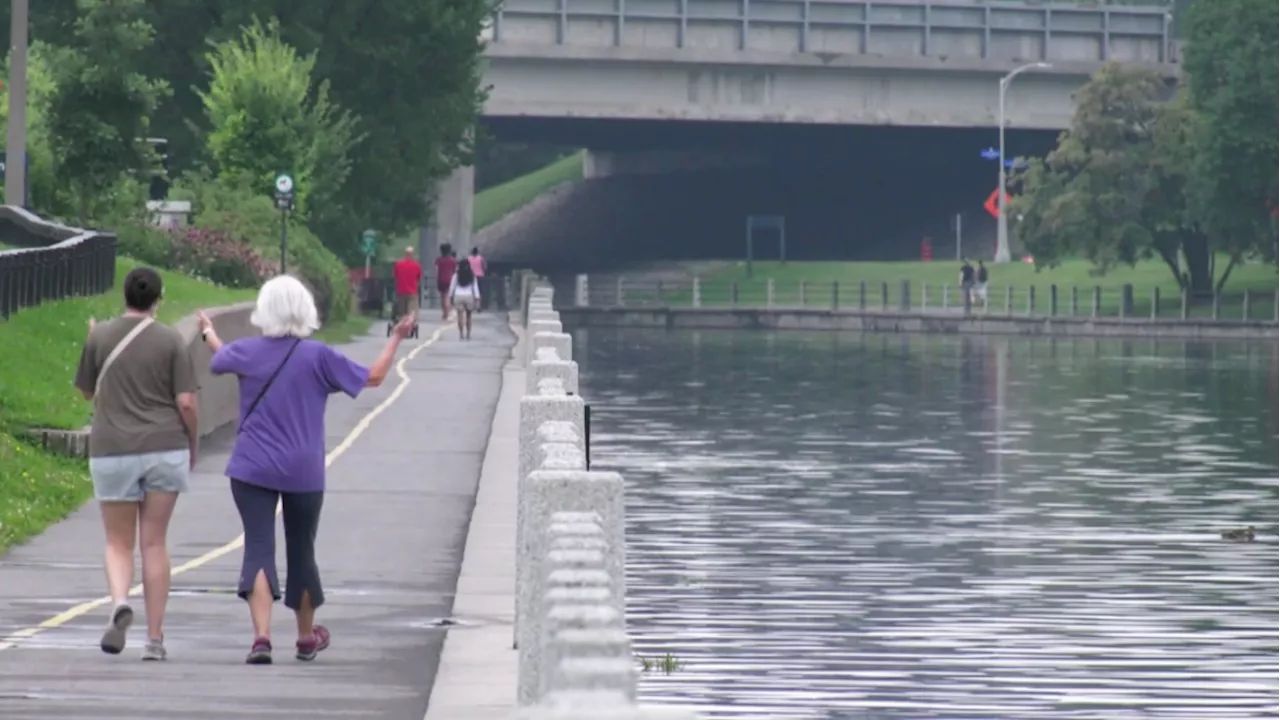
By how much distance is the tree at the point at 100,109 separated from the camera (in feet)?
136

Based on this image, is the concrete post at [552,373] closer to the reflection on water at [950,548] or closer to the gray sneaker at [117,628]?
the reflection on water at [950,548]

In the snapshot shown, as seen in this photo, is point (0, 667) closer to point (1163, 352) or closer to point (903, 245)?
point (1163, 352)

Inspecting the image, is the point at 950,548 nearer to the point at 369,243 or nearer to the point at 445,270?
the point at 445,270

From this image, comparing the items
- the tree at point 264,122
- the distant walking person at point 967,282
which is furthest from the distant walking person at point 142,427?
the distant walking person at point 967,282

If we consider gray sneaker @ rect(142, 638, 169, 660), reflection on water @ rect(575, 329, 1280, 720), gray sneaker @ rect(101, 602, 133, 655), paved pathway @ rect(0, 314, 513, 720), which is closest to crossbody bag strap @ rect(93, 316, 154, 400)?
gray sneaker @ rect(101, 602, 133, 655)

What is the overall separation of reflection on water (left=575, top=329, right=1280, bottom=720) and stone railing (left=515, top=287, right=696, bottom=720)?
2088mm

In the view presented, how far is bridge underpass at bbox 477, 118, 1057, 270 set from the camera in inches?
4547

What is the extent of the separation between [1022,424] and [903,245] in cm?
7919

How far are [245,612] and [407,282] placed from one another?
124 feet

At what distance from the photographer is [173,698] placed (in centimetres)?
1231

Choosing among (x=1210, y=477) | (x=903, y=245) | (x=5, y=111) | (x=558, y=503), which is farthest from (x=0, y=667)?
(x=903, y=245)

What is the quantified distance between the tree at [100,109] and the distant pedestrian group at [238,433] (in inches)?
1124

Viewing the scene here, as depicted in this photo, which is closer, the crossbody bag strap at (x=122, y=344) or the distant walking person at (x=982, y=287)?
the crossbody bag strap at (x=122, y=344)

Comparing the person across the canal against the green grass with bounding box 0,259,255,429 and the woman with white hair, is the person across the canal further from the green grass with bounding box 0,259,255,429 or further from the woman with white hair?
the woman with white hair
